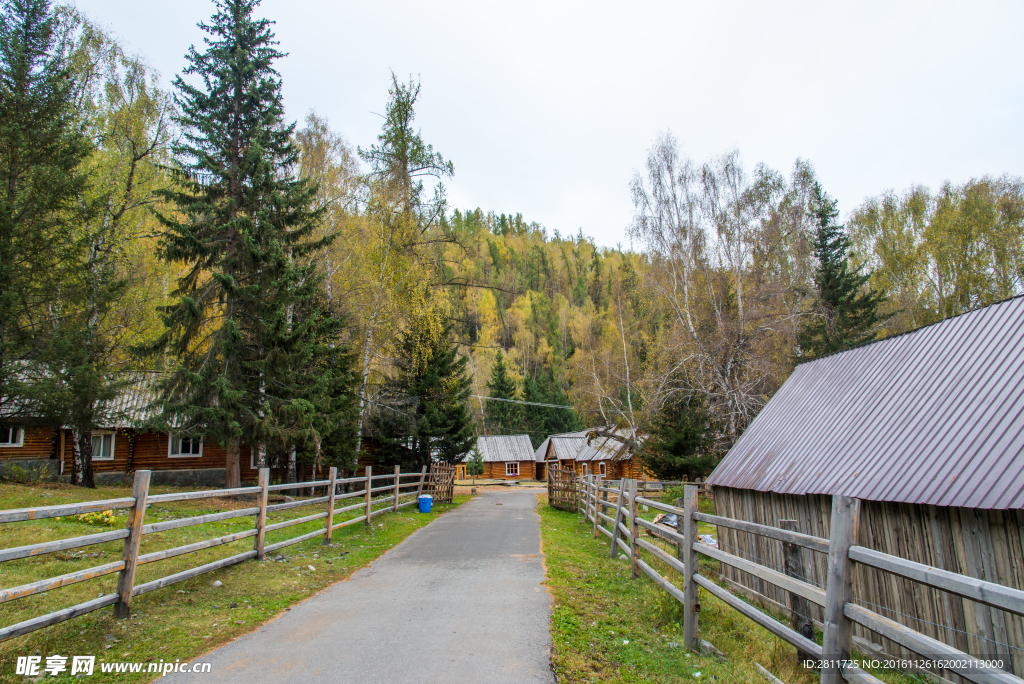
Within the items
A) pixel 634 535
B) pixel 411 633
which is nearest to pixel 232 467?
pixel 634 535

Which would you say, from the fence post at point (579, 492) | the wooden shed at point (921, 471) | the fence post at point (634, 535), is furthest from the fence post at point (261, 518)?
the fence post at point (579, 492)

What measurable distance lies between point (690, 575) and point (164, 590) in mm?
5699

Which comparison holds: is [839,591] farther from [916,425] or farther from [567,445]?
[567,445]

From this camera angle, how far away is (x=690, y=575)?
17.7 ft

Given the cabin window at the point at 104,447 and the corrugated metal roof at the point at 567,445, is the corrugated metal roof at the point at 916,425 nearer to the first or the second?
the cabin window at the point at 104,447

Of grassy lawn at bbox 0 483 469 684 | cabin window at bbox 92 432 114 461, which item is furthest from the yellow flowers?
cabin window at bbox 92 432 114 461

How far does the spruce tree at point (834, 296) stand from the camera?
2694 cm

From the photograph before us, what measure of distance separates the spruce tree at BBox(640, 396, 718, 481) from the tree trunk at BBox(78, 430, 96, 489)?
20.2m

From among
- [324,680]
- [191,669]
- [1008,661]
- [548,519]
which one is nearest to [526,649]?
[324,680]

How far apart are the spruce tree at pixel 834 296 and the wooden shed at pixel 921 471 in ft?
58.7

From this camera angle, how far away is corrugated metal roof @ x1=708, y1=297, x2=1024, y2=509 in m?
6.22

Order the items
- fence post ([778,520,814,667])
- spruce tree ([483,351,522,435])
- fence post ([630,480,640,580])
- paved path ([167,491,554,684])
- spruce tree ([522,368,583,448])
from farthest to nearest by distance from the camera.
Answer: spruce tree ([522,368,583,448]) → spruce tree ([483,351,522,435]) → fence post ([630,480,640,580]) → fence post ([778,520,814,667]) → paved path ([167,491,554,684])

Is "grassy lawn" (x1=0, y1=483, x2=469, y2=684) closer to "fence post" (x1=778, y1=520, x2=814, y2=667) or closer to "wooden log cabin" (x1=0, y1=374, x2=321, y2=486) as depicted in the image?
"fence post" (x1=778, y1=520, x2=814, y2=667)

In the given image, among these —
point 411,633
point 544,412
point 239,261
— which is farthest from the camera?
point 544,412
